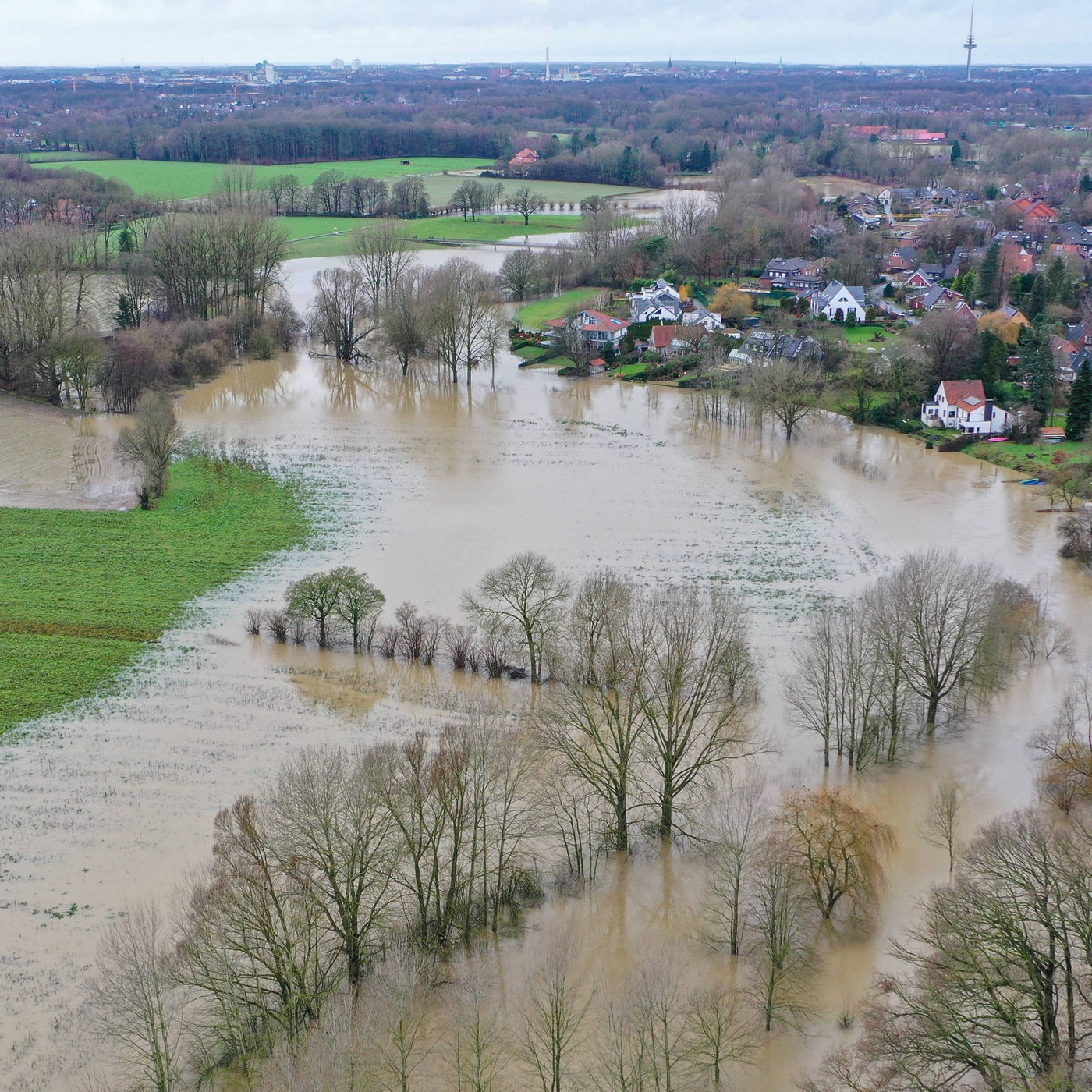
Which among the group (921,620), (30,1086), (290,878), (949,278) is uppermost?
(949,278)

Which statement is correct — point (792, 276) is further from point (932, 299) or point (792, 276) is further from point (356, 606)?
point (356, 606)

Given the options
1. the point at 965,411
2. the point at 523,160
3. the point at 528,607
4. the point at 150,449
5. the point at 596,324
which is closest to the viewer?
the point at 528,607

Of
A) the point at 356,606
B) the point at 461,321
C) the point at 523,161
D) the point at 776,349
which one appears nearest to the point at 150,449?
the point at 356,606

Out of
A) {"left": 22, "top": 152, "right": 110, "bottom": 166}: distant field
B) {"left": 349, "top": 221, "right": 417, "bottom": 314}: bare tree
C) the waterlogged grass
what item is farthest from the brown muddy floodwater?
{"left": 22, "top": 152, "right": 110, "bottom": 166}: distant field

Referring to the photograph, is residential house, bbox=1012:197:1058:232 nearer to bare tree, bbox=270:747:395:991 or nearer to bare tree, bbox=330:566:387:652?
bare tree, bbox=330:566:387:652

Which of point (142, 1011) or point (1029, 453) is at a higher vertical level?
point (1029, 453)

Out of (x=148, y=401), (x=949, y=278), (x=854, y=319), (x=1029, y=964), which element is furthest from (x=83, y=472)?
(x=949, y=278)

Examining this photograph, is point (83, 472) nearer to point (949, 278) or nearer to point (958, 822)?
point (958, 822)
